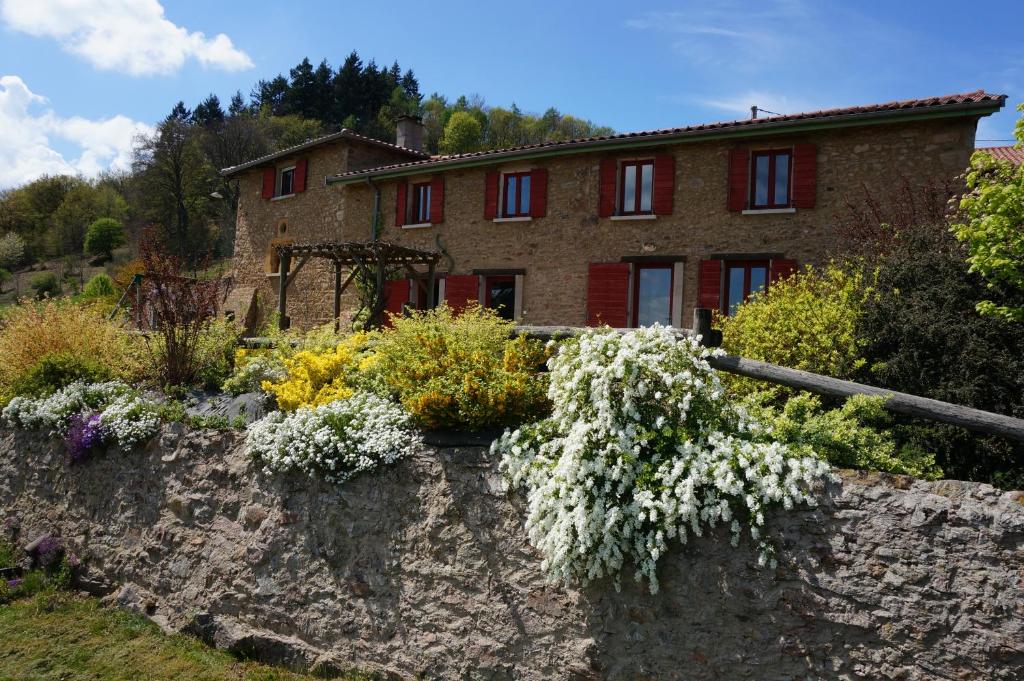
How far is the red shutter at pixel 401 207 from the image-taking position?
16.7 metres

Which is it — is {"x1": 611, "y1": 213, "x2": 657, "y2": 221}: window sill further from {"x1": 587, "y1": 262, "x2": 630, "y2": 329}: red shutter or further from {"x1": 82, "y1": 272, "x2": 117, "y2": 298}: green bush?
{"x1": 82, "y1": 272, "x2": 117, "y2": 298}: green bush

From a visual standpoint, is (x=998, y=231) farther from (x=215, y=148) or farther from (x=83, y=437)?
(x=215, y=148)

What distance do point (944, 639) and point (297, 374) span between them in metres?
5.67

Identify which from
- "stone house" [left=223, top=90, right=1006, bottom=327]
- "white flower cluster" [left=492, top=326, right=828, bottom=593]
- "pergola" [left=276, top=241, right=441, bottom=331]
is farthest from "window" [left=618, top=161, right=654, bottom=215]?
"white flower cluster" [left=492, top=326, right=828, bottom=593]

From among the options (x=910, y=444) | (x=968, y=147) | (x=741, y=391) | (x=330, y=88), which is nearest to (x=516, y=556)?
(x=741, y=391)

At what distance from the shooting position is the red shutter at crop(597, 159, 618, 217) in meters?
13.7

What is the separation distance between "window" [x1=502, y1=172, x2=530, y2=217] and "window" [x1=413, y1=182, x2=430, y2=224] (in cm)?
223

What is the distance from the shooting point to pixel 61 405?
7906 mm

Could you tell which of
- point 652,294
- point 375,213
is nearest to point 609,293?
point 652,294

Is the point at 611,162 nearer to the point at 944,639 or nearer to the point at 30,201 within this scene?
the point at 944,639

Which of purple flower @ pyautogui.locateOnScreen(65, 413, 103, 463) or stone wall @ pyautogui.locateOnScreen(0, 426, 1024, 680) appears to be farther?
purple flower @ pyautogui.locateOnScreen(65, 413, 103, 463)

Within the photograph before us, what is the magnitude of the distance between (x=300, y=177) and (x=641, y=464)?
17210 millimetres

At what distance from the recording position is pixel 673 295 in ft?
42.7

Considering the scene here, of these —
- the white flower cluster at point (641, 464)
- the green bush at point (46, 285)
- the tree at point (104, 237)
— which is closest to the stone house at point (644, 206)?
the white flower cluster at point (641, 464)
